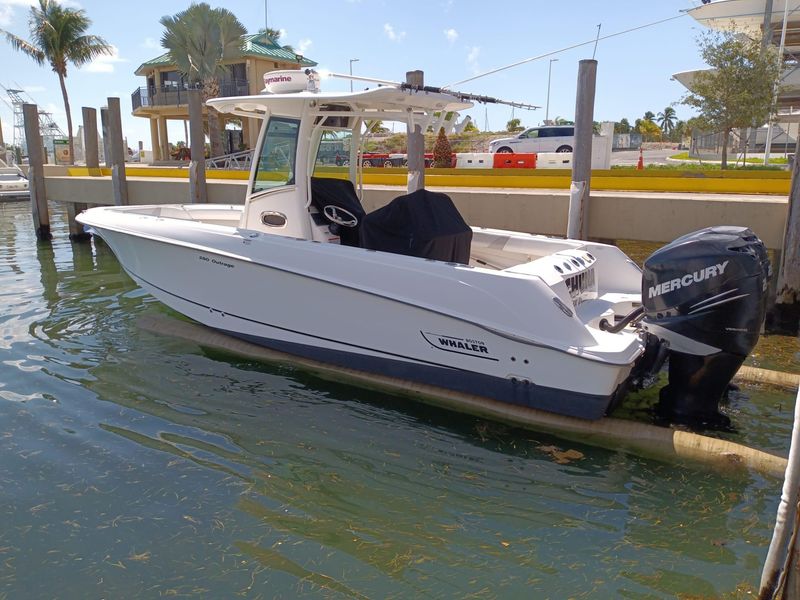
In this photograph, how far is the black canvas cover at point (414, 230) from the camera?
493 cm

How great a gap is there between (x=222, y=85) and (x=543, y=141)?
1758 cm

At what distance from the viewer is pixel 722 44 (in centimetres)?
1591

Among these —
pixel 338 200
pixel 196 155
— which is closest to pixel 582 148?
pixel 338 200

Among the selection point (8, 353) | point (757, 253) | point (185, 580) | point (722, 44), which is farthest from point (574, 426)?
point (722, 44)

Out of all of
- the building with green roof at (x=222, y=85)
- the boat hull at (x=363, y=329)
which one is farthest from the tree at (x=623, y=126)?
the boat hull at (x=363, y=329)

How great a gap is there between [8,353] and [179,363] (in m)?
1.70

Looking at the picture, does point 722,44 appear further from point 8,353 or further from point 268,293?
point 8,353

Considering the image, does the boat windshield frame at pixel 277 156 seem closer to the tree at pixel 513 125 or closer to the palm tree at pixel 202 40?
the palm tree at pixel 202 40

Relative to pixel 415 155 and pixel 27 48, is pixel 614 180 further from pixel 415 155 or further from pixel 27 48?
pixel 27 48

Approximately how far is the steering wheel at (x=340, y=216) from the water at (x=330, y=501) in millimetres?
1388

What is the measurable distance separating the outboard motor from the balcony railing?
30.4 metres

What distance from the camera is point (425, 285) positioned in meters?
4.52

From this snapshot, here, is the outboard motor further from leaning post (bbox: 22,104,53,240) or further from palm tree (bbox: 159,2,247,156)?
palm tree (bbox: 159,2,247,156)

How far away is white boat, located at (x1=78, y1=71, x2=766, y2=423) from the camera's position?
3.97 metres
